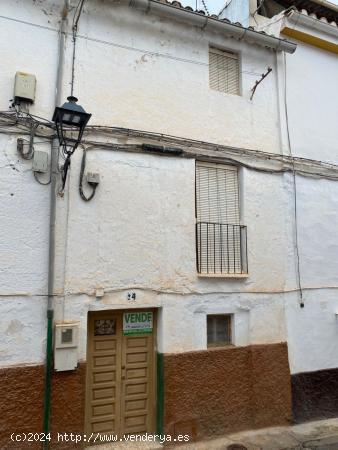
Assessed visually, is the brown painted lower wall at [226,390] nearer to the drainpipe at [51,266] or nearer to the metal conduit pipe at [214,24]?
the drainpipe at [51,266]

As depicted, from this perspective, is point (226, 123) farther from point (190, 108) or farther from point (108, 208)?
point (108, 208)

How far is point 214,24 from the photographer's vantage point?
6711mm

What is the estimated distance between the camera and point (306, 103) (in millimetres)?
7660

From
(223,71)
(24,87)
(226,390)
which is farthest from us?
(223,71)

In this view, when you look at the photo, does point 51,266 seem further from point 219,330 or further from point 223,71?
point 223,71

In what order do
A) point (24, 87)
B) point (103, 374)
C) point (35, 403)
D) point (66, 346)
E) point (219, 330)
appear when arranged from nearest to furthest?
1. point (35, 403)
2. point (66, 346)
3. point (24, 87)
4. point (103, 374)
5. point (219, 330)

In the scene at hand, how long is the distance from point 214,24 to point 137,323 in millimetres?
5121

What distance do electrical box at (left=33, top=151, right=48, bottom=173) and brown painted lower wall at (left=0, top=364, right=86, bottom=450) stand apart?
2605mm

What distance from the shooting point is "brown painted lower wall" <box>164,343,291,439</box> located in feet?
19.3

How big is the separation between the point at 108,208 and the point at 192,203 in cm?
142

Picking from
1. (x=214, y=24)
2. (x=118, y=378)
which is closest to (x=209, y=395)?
(x=118, y=378)

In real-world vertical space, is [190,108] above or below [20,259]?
above

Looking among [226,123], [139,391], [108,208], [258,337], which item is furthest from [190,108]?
[139,391]

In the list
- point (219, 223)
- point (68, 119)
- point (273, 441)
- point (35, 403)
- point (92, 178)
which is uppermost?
point (68, 119)
